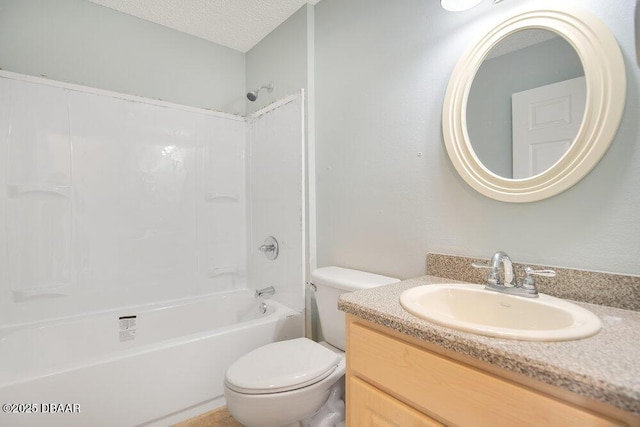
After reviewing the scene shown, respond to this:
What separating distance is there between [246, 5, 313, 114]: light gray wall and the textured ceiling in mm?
67

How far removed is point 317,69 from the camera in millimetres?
1846

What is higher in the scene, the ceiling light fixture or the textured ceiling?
the textured ceiling

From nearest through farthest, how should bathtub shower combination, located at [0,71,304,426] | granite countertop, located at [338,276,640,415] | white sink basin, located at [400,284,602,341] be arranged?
granite countertop, located at [338,276,640,415], white sink basin, located at [400,284,602,341], bathtub shower combination, located at [0,71,304,426]

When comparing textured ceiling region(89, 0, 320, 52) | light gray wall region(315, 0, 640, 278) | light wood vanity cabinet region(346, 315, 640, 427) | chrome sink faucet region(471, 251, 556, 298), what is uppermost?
textured ceiling region(89, 0, 320, 52)

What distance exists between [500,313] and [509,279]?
0.11m

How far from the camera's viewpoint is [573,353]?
556 millimetres

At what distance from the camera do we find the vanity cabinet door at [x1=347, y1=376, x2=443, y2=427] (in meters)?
0.72

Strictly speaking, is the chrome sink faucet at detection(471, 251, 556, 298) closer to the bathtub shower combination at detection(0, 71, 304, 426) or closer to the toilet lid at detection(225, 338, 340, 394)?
the toilet lid at detection(225, 338, 340, 394)

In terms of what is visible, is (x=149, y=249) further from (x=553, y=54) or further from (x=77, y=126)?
(x=553, y=54)

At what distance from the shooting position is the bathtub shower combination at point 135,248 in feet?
4.38

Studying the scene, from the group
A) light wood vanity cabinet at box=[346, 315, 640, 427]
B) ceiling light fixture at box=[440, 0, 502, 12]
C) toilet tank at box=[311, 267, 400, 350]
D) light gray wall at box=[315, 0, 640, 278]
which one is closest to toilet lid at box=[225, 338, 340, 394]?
toilet tank at box=[311, 267, 400, 350]

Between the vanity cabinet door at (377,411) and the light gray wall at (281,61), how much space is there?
1670mm

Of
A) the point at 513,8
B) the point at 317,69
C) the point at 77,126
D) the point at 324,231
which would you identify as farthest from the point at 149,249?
the point at 513,8

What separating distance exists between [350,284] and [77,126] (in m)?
1.86
